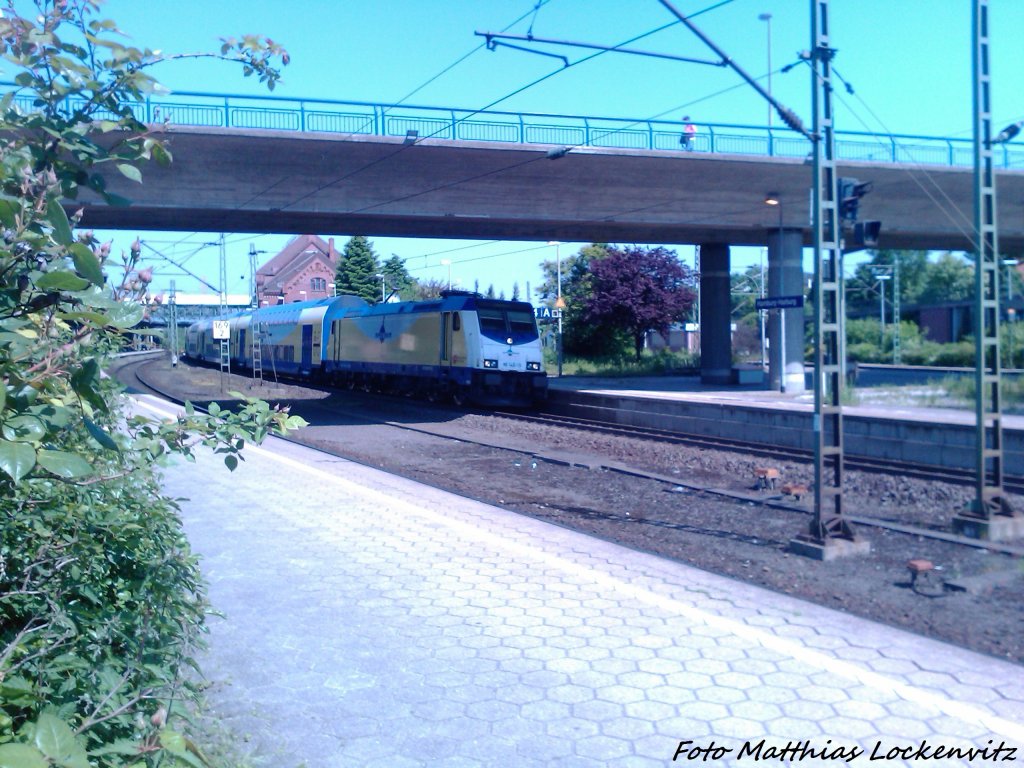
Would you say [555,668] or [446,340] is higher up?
[446,340]

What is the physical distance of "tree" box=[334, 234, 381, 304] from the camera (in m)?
65.5

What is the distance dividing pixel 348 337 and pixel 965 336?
3998cm

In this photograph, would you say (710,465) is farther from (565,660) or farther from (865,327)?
(865,327)

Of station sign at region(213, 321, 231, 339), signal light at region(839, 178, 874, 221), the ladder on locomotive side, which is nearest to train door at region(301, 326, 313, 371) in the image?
the ladder on locomotive side

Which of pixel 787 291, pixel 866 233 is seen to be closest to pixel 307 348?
pixel 787 291

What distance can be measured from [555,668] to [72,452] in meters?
3.43

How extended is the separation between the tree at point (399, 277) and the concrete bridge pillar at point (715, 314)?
27028mm

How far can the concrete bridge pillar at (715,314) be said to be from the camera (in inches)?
1414

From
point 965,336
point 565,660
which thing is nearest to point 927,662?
point 565,660

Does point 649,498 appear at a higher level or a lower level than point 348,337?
lower

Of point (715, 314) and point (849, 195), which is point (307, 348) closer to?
point (715, 314)

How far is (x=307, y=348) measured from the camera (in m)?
38.7

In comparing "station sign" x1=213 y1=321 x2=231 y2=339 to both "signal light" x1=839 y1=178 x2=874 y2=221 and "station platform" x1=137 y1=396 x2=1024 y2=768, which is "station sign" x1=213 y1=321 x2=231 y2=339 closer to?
"station platform" x1=137 y1=396 x2=1024 y2=768

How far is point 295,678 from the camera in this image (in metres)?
5.47
